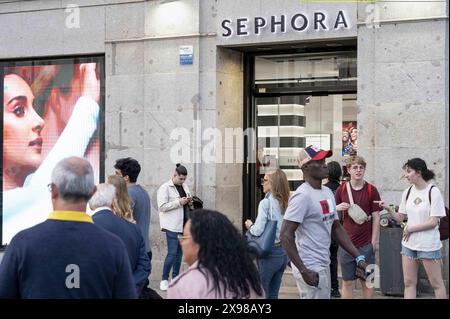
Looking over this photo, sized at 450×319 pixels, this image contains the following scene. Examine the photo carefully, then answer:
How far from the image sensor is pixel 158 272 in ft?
40.8

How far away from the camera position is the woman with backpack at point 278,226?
26.7ft

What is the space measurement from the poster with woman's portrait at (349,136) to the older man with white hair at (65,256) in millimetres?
8572

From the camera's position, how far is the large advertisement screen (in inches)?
533

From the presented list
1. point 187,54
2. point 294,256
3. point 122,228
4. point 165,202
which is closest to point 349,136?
point 187,54

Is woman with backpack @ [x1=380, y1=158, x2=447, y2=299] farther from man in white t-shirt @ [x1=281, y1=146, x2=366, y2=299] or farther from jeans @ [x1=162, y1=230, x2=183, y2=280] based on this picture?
jeans @ [x1=162, y1=230, x2=183, y2=280]

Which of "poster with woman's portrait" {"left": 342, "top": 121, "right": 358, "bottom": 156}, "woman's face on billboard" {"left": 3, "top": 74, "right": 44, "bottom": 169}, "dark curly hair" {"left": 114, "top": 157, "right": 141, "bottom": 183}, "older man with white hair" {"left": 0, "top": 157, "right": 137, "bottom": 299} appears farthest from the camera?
"woman's face on billboard" {"left": 3, "top": 74, "right": 44, "bottom": 169}

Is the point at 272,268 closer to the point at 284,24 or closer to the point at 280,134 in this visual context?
the point at 284,24

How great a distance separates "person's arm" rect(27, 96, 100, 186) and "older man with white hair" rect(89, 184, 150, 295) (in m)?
7.24

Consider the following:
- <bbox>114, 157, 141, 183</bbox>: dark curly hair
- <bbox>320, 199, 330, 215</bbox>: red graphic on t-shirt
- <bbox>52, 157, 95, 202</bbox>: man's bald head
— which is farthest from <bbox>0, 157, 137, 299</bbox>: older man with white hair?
<bbox>114, 157, 141, 183</bbox>: dark curly hair

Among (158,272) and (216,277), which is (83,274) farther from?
(158,272)
